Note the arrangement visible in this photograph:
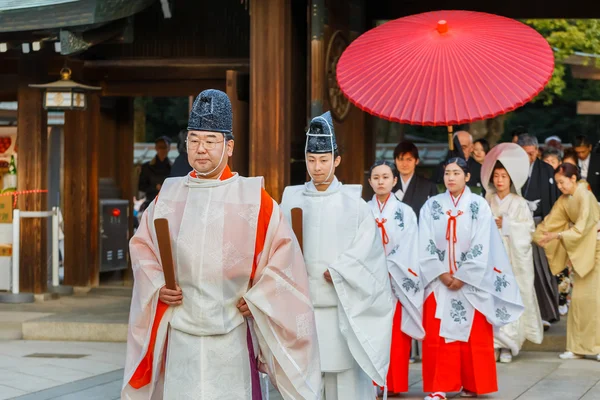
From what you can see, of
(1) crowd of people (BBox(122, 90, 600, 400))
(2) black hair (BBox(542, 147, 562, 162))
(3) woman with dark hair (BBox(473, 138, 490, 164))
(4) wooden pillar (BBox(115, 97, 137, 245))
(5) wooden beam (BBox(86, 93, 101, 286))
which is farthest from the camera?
(4) wooden pillar (BBox(115, 97, 137, 245))

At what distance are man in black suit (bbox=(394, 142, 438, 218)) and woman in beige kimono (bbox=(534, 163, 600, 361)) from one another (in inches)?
41.0

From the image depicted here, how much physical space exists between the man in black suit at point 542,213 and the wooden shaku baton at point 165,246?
6393 millimetres

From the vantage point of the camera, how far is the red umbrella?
779cm

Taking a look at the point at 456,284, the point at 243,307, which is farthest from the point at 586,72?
the point at 243,307

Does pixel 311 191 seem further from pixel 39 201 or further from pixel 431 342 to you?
pixel 39 201

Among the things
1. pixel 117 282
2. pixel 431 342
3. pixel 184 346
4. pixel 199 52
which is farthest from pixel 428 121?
pixel 117 282

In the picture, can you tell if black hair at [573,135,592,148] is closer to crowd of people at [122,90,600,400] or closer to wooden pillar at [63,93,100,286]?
crowd of people at [122,90,600,400]

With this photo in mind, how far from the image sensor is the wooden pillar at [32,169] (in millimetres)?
11906

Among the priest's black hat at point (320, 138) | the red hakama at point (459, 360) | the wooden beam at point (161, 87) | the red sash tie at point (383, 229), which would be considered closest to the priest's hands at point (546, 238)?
the red hakama at point (459, 360)

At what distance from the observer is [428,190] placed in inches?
376

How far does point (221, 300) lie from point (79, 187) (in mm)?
8315

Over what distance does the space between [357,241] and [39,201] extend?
256 inches

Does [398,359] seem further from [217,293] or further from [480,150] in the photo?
[480,150]

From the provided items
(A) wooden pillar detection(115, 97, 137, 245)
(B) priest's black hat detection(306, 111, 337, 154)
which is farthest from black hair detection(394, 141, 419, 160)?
(A) wooden pillar detection(115, 97, 137, 245)
